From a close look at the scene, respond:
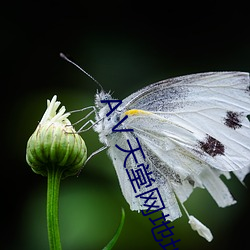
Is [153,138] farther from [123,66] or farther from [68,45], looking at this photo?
[68,45]

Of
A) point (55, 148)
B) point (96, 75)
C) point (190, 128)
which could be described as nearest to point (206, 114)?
point (190, 128)

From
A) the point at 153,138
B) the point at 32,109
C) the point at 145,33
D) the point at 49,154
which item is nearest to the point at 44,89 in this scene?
the point at 32,109

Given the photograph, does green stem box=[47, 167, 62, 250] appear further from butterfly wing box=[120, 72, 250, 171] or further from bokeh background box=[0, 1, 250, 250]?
bokeh background box=[0, 1, 250, 250]

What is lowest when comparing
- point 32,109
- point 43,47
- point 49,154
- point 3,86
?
point 49,154

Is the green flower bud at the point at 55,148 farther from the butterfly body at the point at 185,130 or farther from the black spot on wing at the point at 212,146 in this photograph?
the black spot on wing at the point at 212,146

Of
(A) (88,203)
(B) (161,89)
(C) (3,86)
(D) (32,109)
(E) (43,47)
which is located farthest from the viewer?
(E) (43,47)

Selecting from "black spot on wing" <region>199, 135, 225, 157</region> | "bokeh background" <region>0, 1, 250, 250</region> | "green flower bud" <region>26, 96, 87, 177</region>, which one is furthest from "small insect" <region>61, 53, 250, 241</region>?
"bokeh background" <region>0, 1, 250, 250</region>
